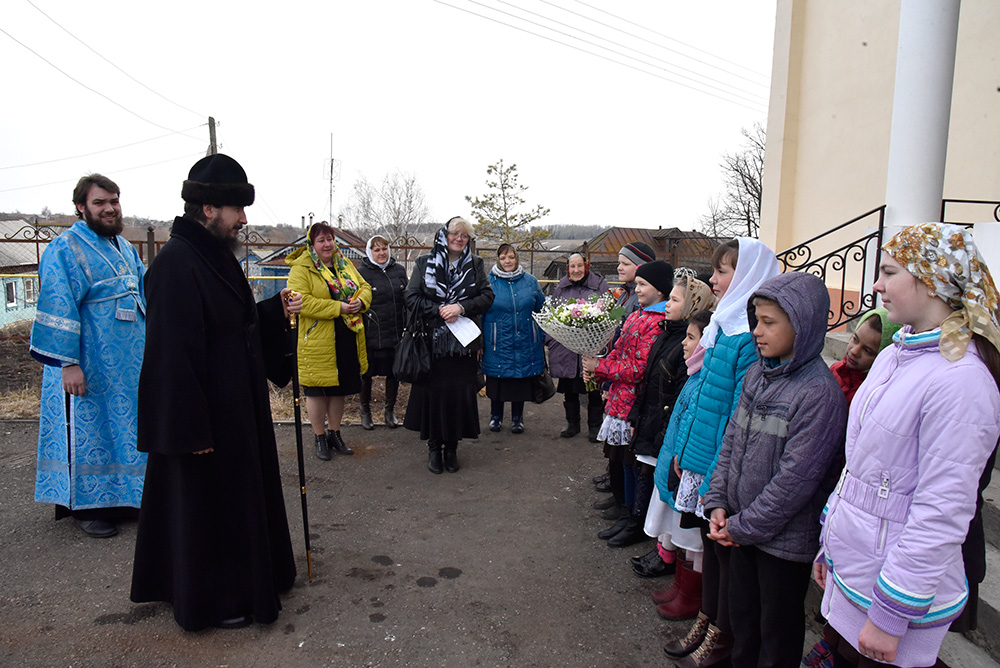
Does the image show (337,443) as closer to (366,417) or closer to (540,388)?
(366,417)

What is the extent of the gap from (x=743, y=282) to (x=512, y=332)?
369cm

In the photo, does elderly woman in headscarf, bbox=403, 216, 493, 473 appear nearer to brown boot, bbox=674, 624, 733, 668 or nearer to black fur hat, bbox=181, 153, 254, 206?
black fur hat, bbox=181, 153, 254, 206

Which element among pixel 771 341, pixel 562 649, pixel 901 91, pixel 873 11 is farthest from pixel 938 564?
pixel 873 11

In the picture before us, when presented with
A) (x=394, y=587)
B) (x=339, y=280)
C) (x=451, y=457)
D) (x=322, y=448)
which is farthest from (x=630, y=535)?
(x=339, y=280)

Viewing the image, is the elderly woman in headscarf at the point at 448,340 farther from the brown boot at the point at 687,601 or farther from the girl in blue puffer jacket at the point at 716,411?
the girl in blue puffer jacket at the point at 716,411

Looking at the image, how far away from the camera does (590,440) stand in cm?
622

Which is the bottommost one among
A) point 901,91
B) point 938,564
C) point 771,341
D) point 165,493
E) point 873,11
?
point 165,493

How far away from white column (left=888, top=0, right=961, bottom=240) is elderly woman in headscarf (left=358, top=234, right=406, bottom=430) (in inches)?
184

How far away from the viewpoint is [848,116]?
898cm

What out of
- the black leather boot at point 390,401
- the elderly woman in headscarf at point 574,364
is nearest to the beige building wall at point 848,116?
the elderly woman in headscarf at point 574,364

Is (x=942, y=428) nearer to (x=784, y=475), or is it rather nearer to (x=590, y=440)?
(x=784, y=475)

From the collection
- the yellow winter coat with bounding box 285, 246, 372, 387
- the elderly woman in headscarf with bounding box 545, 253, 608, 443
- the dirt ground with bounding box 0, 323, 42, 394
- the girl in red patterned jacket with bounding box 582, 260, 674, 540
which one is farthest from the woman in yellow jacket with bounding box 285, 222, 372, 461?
the dirt ground with bounding box 0, 323, 42, 394

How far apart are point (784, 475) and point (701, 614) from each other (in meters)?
1.09

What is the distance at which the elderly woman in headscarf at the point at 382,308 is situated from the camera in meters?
6.44
